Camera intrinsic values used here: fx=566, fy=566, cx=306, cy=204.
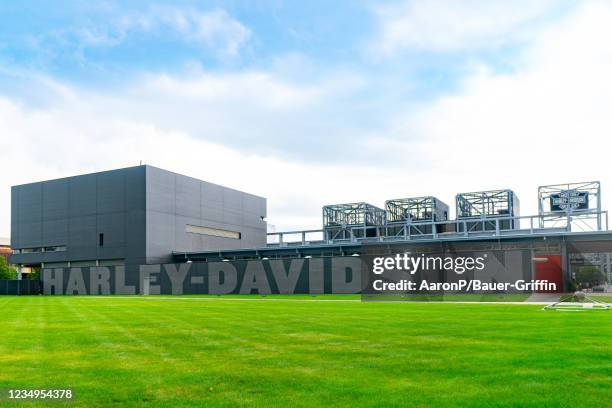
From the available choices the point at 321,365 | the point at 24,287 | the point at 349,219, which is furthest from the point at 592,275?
the point at 321,365

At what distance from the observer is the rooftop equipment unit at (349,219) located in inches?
2948

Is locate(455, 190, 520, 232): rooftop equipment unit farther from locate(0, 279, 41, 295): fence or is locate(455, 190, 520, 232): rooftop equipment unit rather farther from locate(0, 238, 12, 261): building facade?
locate(0, 238, 12, 261): building facade

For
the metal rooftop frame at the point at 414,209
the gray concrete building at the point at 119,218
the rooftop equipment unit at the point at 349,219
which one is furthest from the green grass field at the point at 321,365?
the rooftop equipment unit at the point at 349,219

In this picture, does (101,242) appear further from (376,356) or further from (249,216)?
(376,356)

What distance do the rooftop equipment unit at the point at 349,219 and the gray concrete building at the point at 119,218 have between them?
13627mm

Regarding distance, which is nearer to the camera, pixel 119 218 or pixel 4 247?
pixel 119 218

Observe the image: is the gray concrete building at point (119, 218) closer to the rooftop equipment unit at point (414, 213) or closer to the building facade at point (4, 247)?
the rooftop equipment unit at point (414, 213)

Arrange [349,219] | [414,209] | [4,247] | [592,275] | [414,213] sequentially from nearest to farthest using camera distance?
1. [414,209]
2. [414,213]
3. [349,219]
4. [592,275]
5. [4,247]

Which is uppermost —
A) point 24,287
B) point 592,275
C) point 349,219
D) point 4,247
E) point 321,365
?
point 349,219

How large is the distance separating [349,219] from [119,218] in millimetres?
29661

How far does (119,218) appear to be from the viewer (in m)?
67.8

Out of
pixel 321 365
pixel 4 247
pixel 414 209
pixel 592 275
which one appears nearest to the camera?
pixel 321 365

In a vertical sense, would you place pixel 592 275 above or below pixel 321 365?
below

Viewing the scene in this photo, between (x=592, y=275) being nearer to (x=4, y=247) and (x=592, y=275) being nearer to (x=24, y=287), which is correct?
(x=24, y=287)
